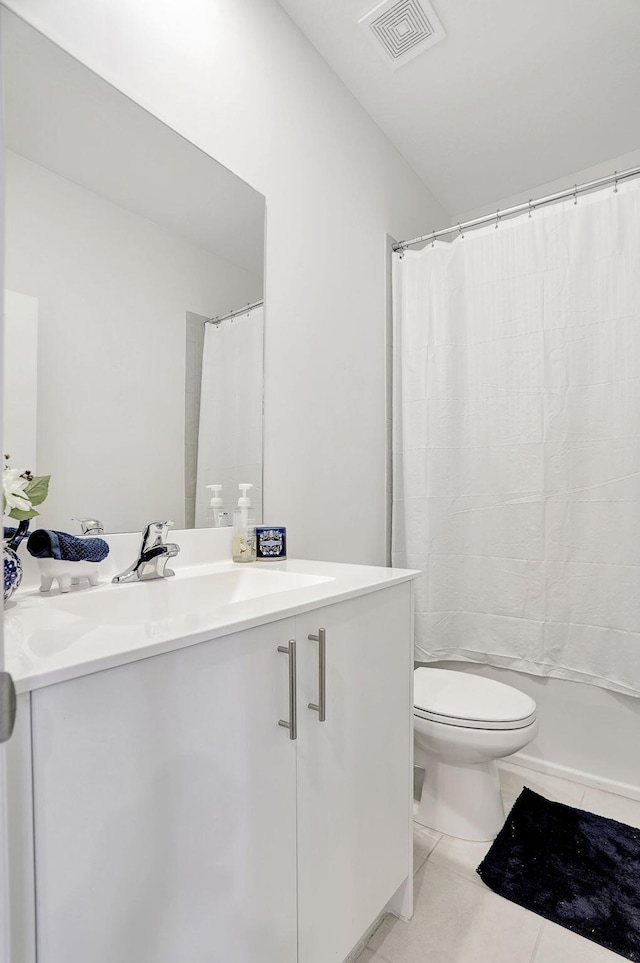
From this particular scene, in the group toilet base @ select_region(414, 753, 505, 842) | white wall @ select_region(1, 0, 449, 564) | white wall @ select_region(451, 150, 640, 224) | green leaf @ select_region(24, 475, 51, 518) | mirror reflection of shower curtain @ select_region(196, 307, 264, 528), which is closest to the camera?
green leaf @ select_region(24, 475, 51, 518)

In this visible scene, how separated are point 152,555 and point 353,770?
604mm

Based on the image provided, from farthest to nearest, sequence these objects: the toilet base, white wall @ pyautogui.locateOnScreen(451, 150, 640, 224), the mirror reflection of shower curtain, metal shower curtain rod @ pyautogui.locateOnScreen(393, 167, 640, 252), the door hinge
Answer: white wall @ pyautogui.locateOnScreen(451, 150, 640, 224) → metal shower curtain rod @ pyautogui.locateOnScreen(393, 167, 640, 252) → the toilet base → the mirror reflection of shower curtain → the door hinge

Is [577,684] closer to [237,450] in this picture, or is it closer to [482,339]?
[482,339]

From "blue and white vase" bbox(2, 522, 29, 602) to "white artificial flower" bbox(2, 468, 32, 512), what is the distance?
0.06m

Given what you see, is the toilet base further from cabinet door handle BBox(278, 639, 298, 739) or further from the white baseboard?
cabinet door handle BBox(278, 639, 298, 739)

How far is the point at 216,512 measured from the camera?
4.56ft

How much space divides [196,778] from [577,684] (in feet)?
5.48

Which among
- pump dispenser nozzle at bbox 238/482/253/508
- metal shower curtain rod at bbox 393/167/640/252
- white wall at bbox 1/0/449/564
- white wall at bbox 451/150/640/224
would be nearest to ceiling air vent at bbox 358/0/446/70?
white wall at bbox 1/0/449/564

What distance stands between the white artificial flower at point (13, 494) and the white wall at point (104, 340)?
160 mm

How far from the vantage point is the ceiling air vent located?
5.20 ft

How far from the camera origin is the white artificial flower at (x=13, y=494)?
0.85m

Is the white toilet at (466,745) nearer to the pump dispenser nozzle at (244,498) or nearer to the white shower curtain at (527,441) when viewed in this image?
the white shower curtain at (527,441)

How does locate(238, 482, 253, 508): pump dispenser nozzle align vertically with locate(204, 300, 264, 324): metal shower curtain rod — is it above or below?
below

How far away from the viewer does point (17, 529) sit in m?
0.93
